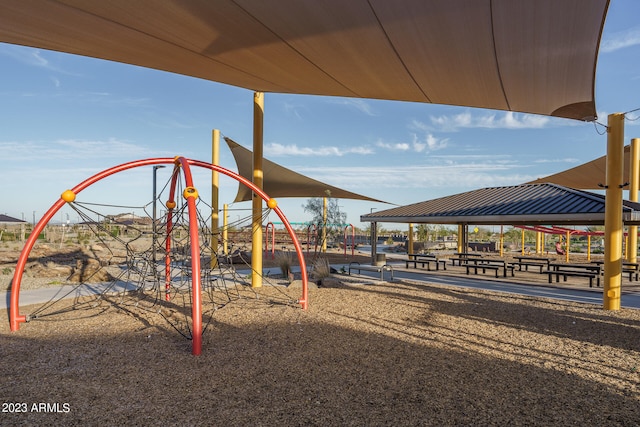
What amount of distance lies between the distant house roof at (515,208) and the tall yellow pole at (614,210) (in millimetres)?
1027

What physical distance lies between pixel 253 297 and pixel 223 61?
170 inches

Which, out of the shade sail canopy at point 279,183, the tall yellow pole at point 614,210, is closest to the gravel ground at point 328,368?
the tall yellow pole at point 614,210

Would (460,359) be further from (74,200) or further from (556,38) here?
(74,200)

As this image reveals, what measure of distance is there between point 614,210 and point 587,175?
10.9 m

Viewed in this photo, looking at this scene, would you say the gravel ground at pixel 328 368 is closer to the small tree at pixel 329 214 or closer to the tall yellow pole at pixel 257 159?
the tall yellow pole at pixel 257 159

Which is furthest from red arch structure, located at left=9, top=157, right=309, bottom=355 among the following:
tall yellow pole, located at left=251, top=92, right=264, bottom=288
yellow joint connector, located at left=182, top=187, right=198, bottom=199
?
tall yellow pole, located at left=251, top=92, right=264, bottom=288

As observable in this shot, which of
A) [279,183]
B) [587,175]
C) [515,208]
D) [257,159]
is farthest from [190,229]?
[587,175]

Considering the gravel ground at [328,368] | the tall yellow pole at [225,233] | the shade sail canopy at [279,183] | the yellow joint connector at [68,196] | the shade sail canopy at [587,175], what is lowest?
the gravel ground at [328,368]

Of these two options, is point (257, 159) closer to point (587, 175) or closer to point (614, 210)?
point (614, 210)

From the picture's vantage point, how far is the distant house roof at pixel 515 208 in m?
8.78

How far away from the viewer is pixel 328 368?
411cm

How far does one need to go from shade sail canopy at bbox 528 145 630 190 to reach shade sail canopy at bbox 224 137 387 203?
24.7 ft

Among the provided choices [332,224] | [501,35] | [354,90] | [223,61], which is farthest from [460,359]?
[332,224]

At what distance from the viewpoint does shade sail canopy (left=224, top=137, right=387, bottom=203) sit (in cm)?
1237
